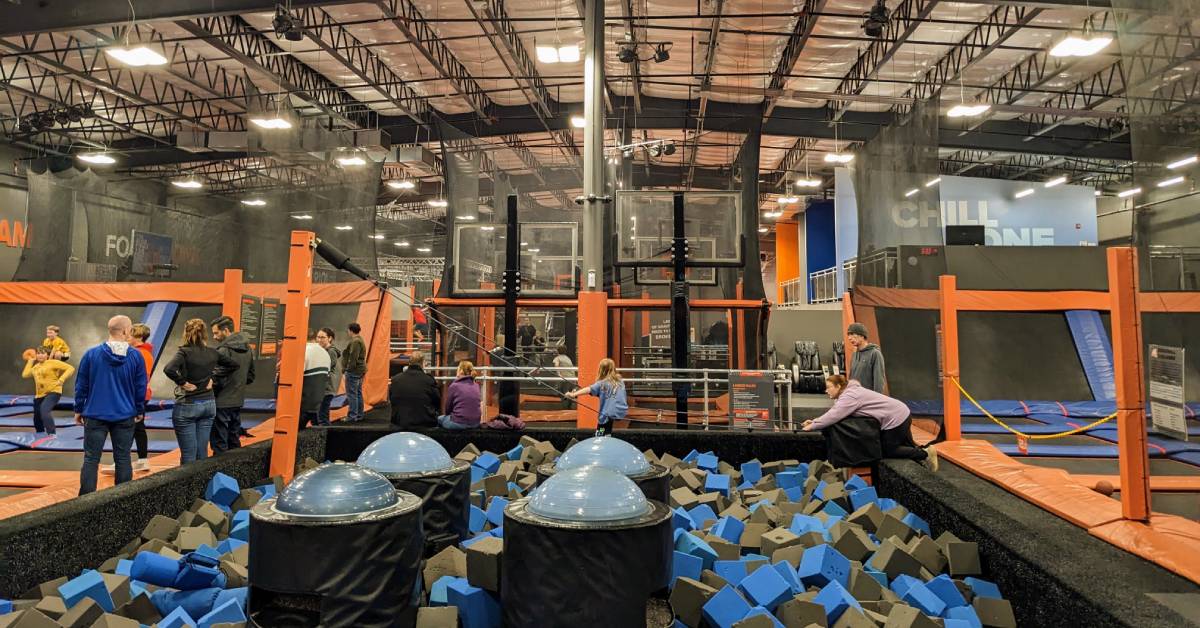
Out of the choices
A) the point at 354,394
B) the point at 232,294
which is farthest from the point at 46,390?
the point at 354,394

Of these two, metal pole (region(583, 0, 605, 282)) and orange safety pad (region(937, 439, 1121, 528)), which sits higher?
metal pole (region(583, 0, 605, 282))

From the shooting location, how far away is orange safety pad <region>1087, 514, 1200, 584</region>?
2842mm

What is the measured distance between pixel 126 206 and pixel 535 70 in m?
9.19

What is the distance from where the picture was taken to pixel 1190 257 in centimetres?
300

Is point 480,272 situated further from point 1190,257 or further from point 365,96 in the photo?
point 365,96

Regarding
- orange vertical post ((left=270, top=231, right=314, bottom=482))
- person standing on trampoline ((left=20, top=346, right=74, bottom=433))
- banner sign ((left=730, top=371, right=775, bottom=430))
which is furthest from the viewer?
person standing on trampoline ((left=20, top=346, right=74, bottom=433))

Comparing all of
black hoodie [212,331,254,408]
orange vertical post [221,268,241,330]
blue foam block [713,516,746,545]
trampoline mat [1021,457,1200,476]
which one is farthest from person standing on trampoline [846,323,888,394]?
orange vertical post [221,268,241,330]

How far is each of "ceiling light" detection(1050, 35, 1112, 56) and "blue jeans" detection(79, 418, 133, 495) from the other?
41.5 ft

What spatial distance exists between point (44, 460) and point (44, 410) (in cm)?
151

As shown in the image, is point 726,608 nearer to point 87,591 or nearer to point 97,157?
point 87,591

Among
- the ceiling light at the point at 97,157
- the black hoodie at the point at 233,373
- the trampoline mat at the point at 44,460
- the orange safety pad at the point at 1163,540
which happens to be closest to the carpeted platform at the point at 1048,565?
the orange safety pad at the point at 1163,540

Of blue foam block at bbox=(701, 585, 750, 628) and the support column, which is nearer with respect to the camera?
blue foam block at bbox=(701, 585, 750, 628)

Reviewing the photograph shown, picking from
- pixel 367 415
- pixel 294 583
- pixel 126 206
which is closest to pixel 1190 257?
pixel 294 583

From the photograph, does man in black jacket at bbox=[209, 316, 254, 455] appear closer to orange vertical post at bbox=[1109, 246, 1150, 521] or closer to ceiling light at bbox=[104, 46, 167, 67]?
ceiling light at bbox=[104, 46, 167, 67]
